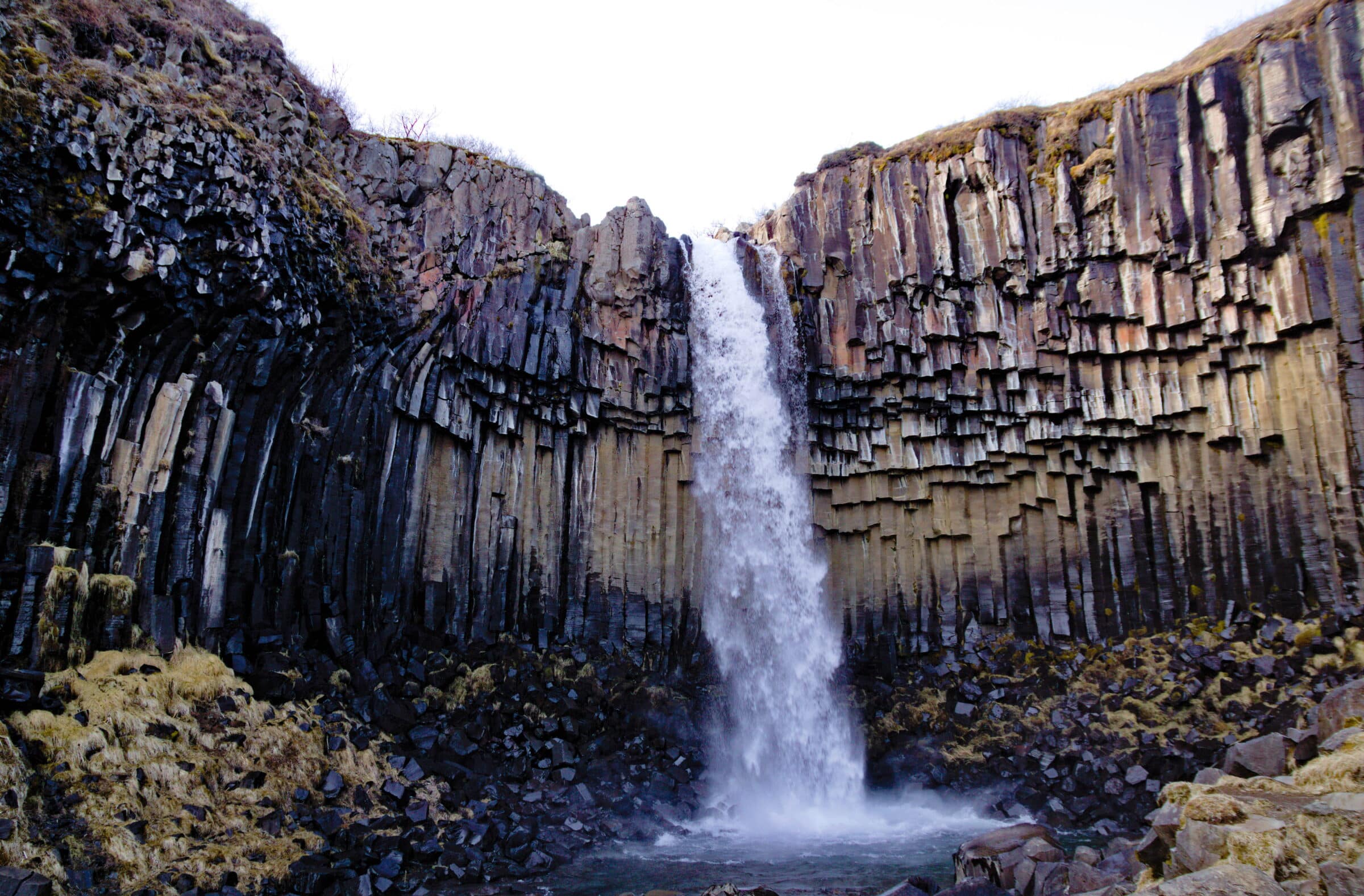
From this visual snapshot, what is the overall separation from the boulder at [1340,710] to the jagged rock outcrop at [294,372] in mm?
10752

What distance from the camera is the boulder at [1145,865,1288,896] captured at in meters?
5.34

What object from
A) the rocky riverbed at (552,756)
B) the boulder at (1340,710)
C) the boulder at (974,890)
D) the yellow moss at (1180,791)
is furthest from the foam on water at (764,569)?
the boulder at (1340,710)

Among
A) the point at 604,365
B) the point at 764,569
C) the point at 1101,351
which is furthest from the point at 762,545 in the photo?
Answer: the point at 1101,351

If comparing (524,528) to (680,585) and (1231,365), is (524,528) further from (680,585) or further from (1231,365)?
(1231,365)

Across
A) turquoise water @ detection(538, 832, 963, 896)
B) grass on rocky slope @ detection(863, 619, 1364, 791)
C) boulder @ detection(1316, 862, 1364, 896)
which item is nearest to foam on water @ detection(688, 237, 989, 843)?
grass on rocky slope @ detection(863, 619, 1364, 791)

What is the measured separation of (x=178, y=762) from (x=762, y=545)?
1136 centimetres

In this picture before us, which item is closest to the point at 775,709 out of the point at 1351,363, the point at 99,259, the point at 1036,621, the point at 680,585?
the point at 680,585

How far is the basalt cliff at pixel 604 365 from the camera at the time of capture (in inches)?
426

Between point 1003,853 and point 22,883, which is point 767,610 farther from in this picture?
point 22,883

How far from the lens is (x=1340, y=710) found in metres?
8.94

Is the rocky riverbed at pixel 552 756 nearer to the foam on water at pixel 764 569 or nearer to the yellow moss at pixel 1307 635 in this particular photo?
the yellow moss at pixel 1307 635

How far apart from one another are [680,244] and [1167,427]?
10654 millimetres

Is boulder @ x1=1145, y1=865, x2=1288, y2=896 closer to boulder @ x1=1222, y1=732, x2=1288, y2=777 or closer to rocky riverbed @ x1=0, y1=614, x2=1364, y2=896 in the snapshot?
rocky riverbed @ x1=0, y1=614, x2=1364, y2=896

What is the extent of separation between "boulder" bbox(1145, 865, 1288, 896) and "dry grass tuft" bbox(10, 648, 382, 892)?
28.2 ft
